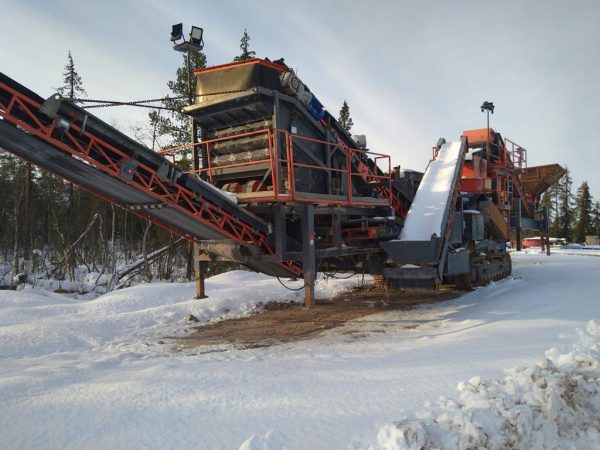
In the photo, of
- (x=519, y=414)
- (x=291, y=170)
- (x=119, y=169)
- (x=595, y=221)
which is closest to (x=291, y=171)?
(x=291, y=170)

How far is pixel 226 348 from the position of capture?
6176 mm

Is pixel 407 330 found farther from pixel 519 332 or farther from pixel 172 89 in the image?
pixel 172 89

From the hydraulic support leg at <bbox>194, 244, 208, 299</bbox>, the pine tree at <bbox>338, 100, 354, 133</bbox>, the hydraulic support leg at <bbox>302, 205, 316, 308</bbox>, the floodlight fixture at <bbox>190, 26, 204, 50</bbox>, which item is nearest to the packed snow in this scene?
the hydraulic support leg at <bbox>302, 205, 316, 308</bbox>

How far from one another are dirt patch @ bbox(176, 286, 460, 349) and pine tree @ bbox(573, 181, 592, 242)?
173 ft

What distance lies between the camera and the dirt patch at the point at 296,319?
22.6 feet

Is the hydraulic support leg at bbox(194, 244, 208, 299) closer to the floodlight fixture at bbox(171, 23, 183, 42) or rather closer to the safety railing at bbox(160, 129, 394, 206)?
the safety railing at bbox(160, 129, 394, 206)

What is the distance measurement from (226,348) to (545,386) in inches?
163

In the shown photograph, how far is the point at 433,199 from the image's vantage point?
30.9 feet

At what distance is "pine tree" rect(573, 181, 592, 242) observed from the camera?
177ft

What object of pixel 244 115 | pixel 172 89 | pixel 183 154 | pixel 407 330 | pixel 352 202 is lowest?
pixel 407 330

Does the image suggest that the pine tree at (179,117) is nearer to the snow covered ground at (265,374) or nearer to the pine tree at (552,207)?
the snow covered ground at (265,374)

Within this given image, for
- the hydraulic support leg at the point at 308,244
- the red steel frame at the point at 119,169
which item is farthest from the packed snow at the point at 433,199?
the red steel frame at the point at 119,169

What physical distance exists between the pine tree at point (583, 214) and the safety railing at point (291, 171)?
180 ft

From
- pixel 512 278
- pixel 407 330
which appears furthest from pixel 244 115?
pixel 512 278
